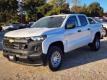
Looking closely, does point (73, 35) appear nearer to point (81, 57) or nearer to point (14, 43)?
point (81, 57)

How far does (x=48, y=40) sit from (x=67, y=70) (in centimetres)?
123

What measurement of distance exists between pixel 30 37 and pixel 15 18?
52524 mm

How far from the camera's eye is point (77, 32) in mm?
9531

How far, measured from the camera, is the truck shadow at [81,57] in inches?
356

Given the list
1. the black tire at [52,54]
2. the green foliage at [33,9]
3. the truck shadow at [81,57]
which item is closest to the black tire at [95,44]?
the truck shadow at [81,57]

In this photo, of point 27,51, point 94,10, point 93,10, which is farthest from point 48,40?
point 94,10

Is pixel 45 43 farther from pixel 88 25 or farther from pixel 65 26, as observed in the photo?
pixel 88 25

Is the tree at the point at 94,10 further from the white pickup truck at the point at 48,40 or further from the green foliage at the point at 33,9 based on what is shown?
the white pickup truck at the point at 48,40

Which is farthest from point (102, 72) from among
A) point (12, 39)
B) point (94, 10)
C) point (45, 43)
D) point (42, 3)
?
point (94, 10)

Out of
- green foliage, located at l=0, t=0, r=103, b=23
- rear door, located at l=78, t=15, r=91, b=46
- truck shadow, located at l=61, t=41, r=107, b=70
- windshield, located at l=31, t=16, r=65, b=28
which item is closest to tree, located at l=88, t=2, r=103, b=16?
green foliage, located at l=0, t=0, r=103, b=23

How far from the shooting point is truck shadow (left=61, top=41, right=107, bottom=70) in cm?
905

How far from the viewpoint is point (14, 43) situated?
314 inches

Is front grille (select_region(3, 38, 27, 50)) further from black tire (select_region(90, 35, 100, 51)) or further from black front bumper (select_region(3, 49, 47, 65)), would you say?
black tire (select_region(90, 35, 100, 51))

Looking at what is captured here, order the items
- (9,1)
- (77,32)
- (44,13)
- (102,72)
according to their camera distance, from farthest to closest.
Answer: (44,13) → (9,1) → (77,32) → (102,72)
